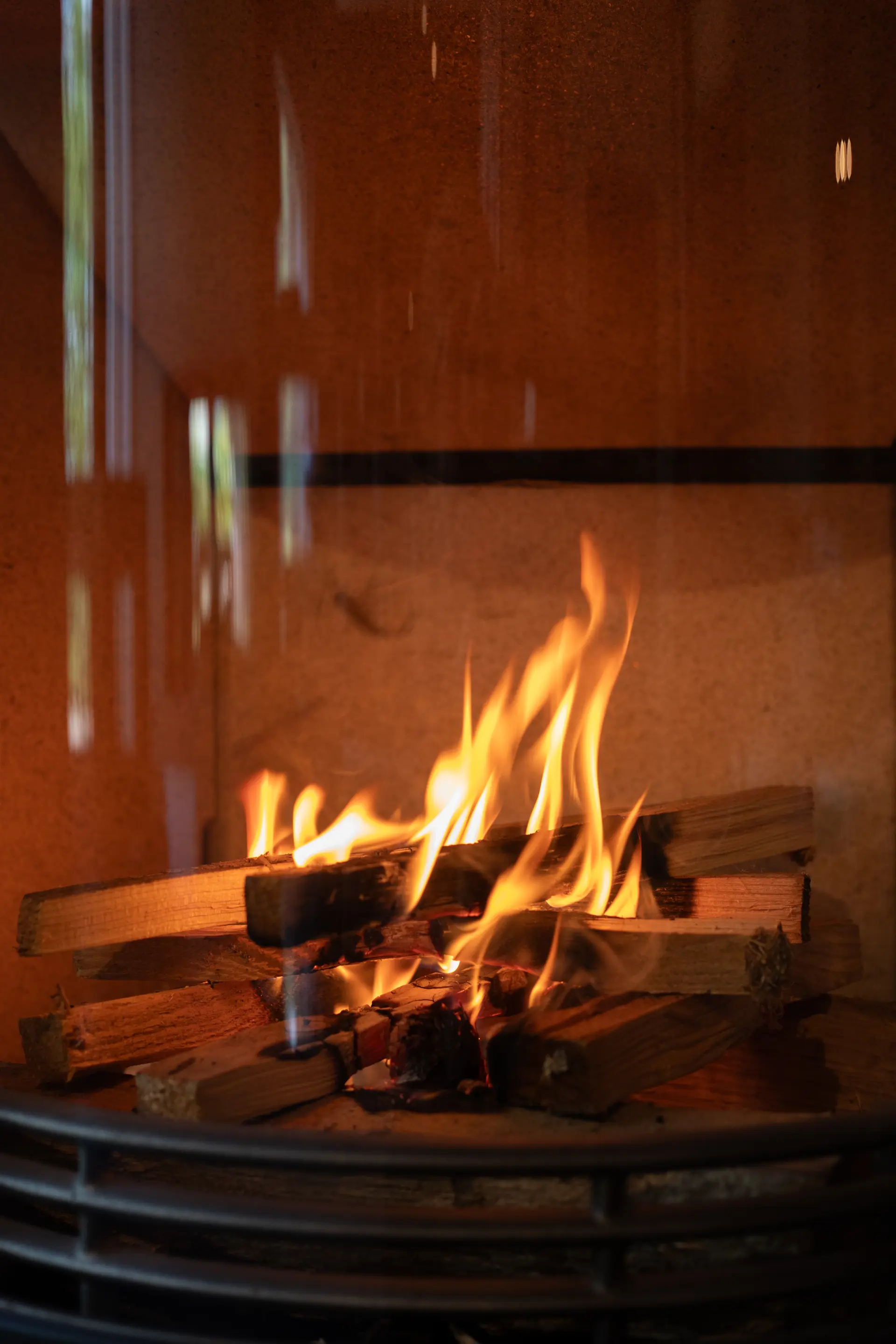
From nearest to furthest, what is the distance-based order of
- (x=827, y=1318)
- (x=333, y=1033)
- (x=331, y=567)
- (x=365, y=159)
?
(x=827, y=1318) → (x=333, y=1033) → (x=365, y=159) → (x=331, y=567)

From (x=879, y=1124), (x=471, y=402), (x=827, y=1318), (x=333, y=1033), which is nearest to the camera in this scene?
(x=879, y=1124)

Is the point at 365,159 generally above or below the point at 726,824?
above

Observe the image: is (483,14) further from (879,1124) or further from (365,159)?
(879,1124)

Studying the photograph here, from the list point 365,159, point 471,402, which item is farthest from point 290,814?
point 365,159

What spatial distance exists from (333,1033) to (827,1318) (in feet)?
1.68

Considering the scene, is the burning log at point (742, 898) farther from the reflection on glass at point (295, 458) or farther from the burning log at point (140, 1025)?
the reflection on glass at point (295, 458)

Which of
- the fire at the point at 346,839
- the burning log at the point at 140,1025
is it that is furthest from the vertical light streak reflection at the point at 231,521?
the burning log at the point at 140,1025

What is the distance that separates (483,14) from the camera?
140 centimetres

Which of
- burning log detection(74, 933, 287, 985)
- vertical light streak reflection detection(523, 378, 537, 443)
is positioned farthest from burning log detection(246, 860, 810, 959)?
vertical light streak reflection detection(523, 378, 537, 443)

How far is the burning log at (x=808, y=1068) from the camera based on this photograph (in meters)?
1.14

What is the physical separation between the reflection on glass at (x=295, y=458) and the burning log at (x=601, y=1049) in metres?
1.11

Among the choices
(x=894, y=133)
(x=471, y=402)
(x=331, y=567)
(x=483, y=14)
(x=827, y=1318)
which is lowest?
(x=827, y=1318)

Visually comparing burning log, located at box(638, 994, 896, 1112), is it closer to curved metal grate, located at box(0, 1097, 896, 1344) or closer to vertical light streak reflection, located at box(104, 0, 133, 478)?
curved metal grate, located at box(0, 1097, 896, 1344)

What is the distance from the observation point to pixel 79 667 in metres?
1.69
